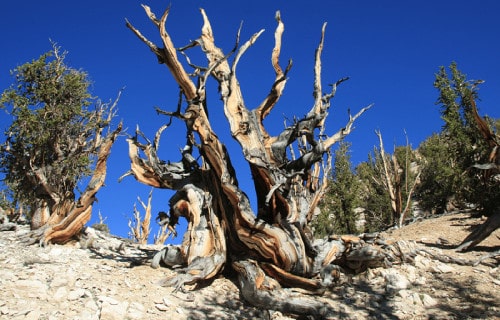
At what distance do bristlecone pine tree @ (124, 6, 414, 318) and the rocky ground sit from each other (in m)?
0.26

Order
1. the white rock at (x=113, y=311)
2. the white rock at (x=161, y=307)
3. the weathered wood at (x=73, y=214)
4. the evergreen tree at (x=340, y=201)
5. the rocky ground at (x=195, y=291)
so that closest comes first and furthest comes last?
the white rock at (x=113, y=311)
the rocky ground at (x=195, y=291)
the white rock at (x=161, y=307)
the weathered wood at (x=73, y=214)
the evergreen tree at (x=340, y=201)

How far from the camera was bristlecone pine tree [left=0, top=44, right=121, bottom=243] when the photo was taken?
8727 mm

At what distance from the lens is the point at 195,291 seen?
221 inches

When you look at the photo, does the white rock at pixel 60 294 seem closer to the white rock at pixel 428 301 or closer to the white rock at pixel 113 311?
the white rock at pixel 113 311

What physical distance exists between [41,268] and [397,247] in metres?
5.22

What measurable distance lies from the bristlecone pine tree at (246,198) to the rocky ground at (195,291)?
26 cm

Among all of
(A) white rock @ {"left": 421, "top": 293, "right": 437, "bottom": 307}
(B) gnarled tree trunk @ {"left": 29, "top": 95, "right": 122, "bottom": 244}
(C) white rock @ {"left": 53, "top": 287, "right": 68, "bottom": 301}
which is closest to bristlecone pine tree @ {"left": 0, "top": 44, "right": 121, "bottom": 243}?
(B) gnarled tree trunk @ {"left": 29, "top": 95, "right": 122, "bottom": 244}

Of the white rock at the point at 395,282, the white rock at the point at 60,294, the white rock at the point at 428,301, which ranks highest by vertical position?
the white rock at the point at 395,282

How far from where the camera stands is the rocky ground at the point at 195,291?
4535mm

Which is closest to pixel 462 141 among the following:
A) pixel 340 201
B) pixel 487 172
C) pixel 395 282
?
pixel 487 172

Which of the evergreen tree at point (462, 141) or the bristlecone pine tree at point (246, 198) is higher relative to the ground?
the evergreen tree at point (462, 141)

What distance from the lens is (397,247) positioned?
21.2 feet

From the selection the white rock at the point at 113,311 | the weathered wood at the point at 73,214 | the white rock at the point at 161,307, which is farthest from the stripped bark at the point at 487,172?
the weathered wood at the point at 73,214

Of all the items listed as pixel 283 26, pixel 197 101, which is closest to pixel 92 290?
pixel 197 101
